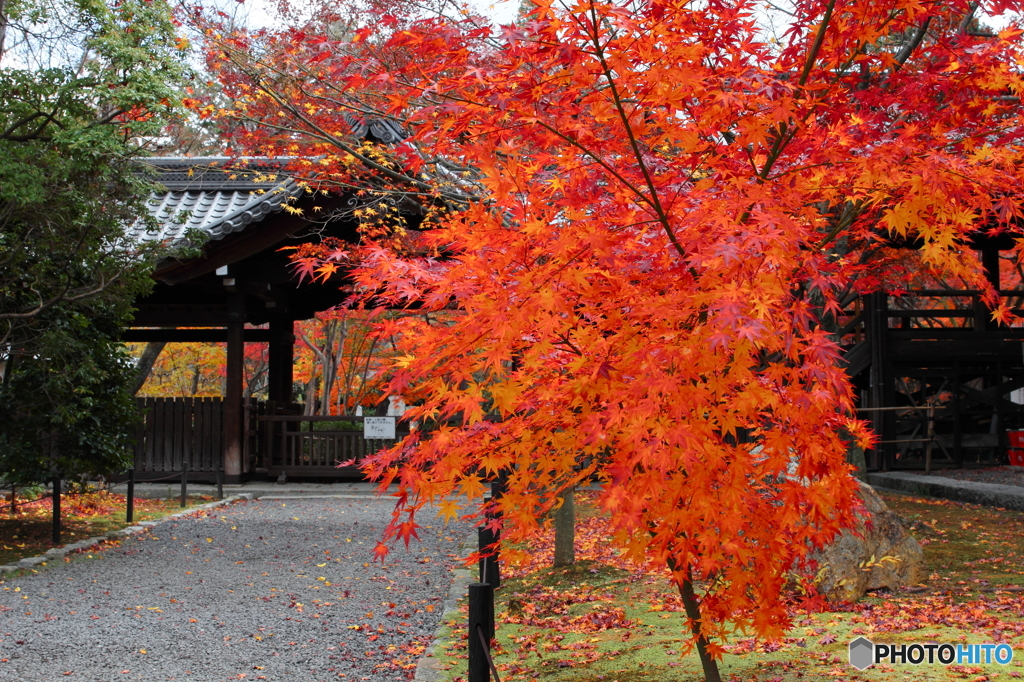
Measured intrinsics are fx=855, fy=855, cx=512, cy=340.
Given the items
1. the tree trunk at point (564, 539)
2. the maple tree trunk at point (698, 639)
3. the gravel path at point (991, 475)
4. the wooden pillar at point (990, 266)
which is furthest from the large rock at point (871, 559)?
the wooden pillar at point (990, 266)

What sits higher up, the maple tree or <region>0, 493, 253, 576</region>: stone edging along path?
the maple tree

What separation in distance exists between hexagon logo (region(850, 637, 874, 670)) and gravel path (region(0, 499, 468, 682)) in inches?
103

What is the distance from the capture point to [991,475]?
1398cm

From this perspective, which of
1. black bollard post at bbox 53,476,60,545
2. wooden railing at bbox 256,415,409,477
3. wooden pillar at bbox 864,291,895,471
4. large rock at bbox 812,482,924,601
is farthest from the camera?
wooden railing at bbox 256,415,409,477

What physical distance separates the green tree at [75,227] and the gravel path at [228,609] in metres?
1.51

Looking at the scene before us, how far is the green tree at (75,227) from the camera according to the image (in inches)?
294

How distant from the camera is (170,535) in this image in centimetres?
1031

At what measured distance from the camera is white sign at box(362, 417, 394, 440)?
1477 centimetres

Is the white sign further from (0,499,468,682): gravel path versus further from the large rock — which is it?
the large rock

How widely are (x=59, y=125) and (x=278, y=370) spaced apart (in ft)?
32.1

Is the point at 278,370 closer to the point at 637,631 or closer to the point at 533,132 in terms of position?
the point at 637,631

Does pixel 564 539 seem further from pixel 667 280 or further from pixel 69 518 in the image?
pixel 69 518

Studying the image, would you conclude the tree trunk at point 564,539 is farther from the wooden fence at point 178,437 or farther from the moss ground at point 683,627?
the wooden fence at point 178,437

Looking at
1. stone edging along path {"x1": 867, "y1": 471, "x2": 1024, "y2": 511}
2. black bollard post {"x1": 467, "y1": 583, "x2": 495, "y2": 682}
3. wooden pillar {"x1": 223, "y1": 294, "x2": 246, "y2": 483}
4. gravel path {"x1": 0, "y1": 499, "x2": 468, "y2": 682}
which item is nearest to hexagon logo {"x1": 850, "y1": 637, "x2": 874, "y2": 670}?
black bollard post {"x1": 467, "y1": 583, "x2": 495, "y2": 682}
